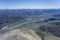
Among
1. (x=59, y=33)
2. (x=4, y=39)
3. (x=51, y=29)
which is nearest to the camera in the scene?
(x=4, y=39)

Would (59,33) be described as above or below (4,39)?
below

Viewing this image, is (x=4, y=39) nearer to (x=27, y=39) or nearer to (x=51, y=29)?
(x=27, y=39)

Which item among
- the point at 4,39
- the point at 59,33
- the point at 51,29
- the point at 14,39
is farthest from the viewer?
the point at 51,29

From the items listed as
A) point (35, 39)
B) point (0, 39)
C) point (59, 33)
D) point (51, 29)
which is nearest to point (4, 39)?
point (0, 39)

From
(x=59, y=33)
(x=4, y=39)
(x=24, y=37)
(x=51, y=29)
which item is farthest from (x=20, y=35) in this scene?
(x=51, y=29)

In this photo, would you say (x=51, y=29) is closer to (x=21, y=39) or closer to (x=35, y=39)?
(x=35, y=39)

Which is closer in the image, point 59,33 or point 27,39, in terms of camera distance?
point 27,39

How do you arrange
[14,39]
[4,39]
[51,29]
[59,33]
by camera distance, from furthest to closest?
[51,29]
[59,33]
[4,39]
[14,39]

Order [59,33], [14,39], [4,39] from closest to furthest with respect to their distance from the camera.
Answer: [14,39]
[4,39]
[59,33]

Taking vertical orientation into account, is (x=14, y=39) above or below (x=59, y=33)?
above
